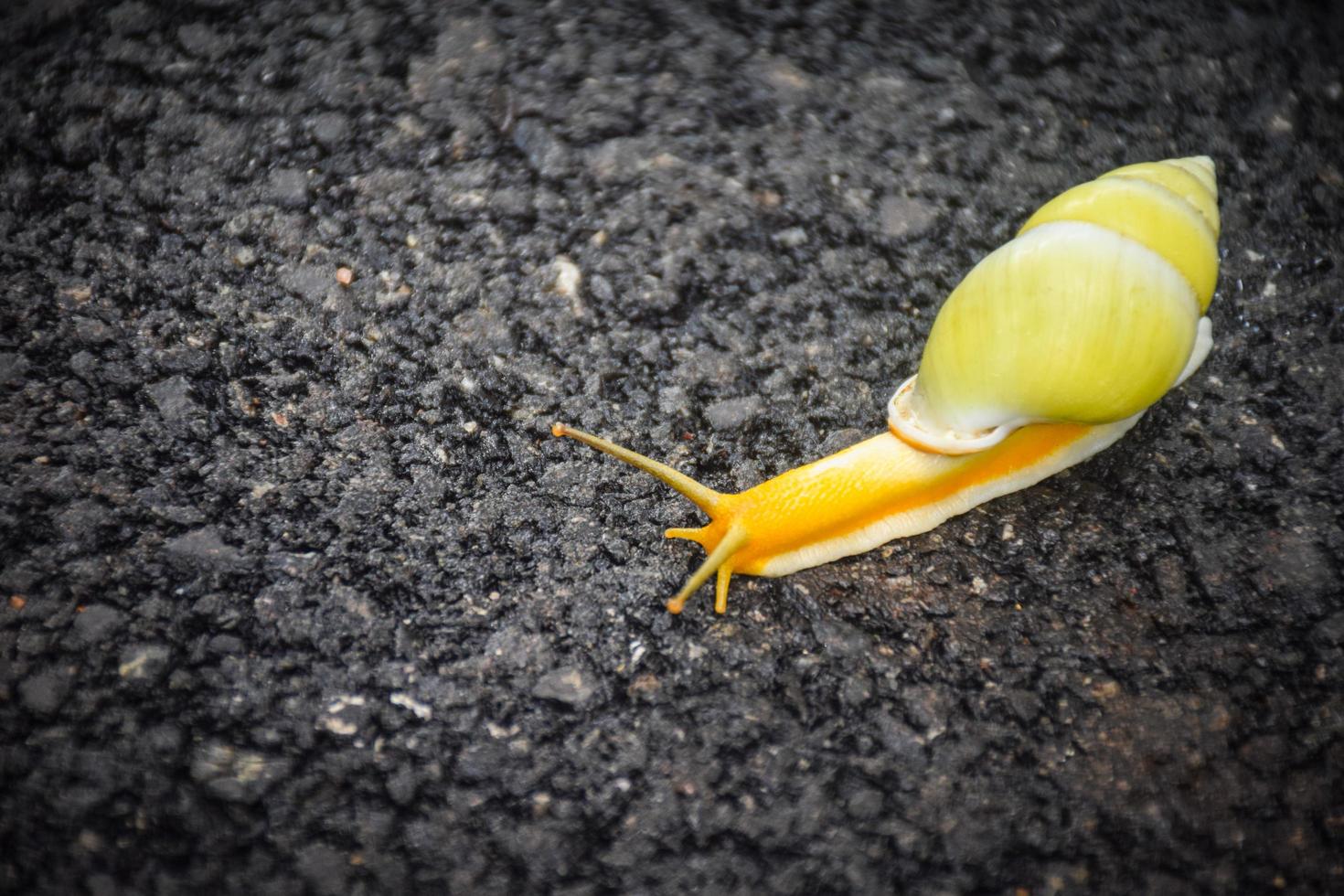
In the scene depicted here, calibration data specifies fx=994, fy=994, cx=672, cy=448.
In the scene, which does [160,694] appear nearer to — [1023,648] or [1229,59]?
[1023,648]

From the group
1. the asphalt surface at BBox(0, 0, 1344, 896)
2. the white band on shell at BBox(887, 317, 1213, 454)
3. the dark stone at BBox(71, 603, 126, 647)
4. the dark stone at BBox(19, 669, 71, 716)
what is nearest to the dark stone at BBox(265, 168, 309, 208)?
the asphalt surface at BBox(0, 0, 1344, 896)

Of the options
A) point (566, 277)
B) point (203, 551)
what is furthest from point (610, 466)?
point (203, 551)

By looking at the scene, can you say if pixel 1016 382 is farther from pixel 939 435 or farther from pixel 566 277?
pixel 566 277

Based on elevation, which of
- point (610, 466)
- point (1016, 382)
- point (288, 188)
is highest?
point (288, 188)

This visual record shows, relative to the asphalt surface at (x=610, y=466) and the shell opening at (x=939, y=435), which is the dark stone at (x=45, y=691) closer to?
the asphalt surface at (x=610, y=466)

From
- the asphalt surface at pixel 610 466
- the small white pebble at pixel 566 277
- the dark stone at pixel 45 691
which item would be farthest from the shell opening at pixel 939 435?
the dark stone at pixel 45 691
